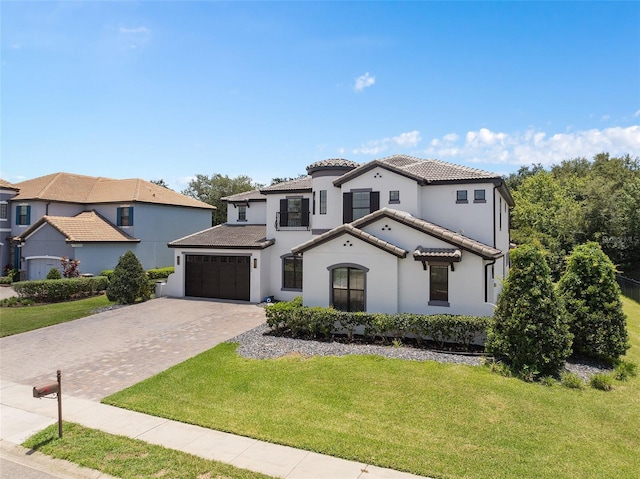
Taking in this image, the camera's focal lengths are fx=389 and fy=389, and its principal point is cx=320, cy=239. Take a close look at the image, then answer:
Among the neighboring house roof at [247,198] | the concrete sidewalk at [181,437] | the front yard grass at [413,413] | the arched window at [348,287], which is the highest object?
the neighboring house roof at [247,198]

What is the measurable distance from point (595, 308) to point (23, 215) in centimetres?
3823

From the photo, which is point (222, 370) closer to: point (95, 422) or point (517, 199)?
point (95, 422)

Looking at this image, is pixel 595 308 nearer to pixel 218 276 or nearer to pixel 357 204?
pixel 357 204

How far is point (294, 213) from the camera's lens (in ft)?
74.7

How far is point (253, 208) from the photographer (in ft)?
87.0

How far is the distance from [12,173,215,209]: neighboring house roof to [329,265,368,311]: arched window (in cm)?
2119

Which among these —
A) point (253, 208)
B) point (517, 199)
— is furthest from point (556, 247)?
point (253, 208)

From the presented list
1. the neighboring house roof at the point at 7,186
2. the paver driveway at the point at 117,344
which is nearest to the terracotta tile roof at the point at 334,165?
the paver driveway at the point at 117,344

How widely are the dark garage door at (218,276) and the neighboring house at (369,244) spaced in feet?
0.20

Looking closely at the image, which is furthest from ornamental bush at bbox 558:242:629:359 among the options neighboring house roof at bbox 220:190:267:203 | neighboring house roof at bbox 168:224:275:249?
neighboring house roof at bbox 220:190:267:203

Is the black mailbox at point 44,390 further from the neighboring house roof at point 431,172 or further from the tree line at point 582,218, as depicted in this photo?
A: the tree line at point 582,218

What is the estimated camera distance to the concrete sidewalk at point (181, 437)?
6578 millimetres

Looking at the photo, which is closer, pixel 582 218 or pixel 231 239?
pixel 231 239

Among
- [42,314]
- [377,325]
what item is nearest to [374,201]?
[377,325]
